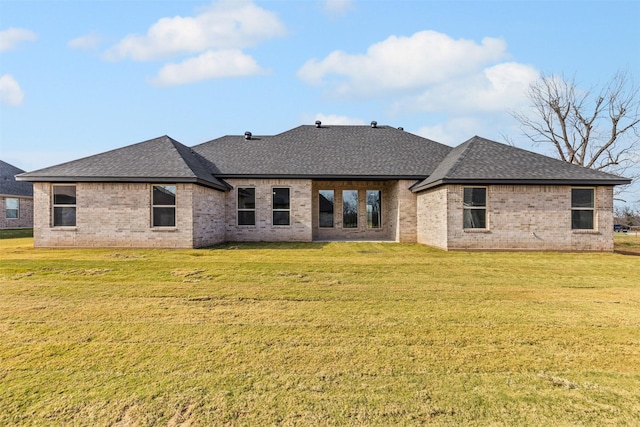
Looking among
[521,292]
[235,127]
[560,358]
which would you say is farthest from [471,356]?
[235,127]

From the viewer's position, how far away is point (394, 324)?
169 inches

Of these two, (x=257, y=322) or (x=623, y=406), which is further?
(x=257, y=322)

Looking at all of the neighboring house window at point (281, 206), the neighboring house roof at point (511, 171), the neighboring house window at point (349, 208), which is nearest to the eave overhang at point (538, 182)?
the neighboring house roof at point (511, 171)

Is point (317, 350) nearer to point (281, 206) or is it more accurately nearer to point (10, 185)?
point (281, 206)

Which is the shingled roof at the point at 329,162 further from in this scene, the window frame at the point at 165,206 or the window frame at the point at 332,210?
the window frame at the point at 332,210

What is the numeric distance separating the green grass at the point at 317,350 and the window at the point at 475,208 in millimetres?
5390

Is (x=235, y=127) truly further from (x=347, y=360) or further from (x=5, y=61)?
(x=347, y=360)

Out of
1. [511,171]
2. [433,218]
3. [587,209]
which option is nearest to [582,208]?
[587,209]

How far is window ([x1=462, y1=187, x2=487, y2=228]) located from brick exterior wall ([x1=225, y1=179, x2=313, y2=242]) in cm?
664

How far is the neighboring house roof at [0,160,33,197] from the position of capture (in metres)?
23.7

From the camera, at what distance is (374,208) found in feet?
60.0

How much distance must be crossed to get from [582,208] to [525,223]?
7.33 feet

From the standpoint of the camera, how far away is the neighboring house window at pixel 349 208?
1823 cm

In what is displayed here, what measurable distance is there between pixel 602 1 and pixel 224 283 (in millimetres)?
16395
